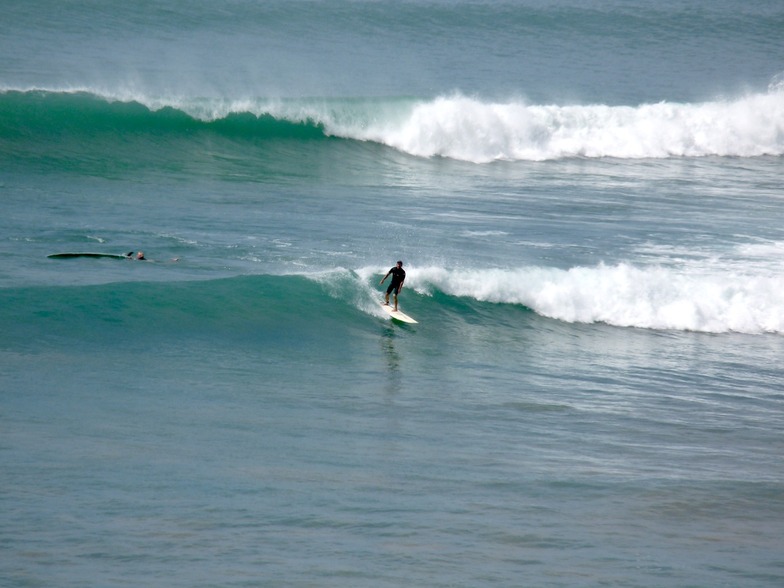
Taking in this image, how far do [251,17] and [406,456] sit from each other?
105 ft

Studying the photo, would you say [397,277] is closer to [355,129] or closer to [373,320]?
[373,320]

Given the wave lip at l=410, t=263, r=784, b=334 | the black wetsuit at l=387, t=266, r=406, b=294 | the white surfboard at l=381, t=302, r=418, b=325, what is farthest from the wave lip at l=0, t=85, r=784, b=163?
the black wetsuit at l=387, t=266, r=406, b=294

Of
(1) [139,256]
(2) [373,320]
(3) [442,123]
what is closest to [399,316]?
(2) [373,320]

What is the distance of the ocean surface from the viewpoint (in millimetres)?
7863

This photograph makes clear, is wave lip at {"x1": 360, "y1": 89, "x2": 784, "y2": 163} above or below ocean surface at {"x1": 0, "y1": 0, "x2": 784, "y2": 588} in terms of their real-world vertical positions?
above

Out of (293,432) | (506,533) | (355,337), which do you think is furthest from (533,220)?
(506,533)

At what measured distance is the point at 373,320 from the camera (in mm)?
14992

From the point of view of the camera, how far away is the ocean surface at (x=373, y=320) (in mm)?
7863

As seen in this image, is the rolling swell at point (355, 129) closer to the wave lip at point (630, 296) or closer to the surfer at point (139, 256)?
the surfer at point (139, 256)

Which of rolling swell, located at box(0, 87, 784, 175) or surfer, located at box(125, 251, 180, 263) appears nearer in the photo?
surfer, located at box(125, 251, 180, 263)

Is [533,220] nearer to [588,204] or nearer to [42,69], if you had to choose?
[588,204]

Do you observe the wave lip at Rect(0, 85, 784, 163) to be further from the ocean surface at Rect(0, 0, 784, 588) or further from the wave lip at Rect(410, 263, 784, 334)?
the wave lip at Rect(410, 263, 784, 334)

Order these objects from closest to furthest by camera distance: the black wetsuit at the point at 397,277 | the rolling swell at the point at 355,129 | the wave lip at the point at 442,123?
the black wetsuit at the point at 397,277
the rolling swell at the point at 355,129
the wave lip at the point at 442,123

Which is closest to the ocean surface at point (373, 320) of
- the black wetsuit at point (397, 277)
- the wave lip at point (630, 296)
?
the wave lip at point (630, 296)
